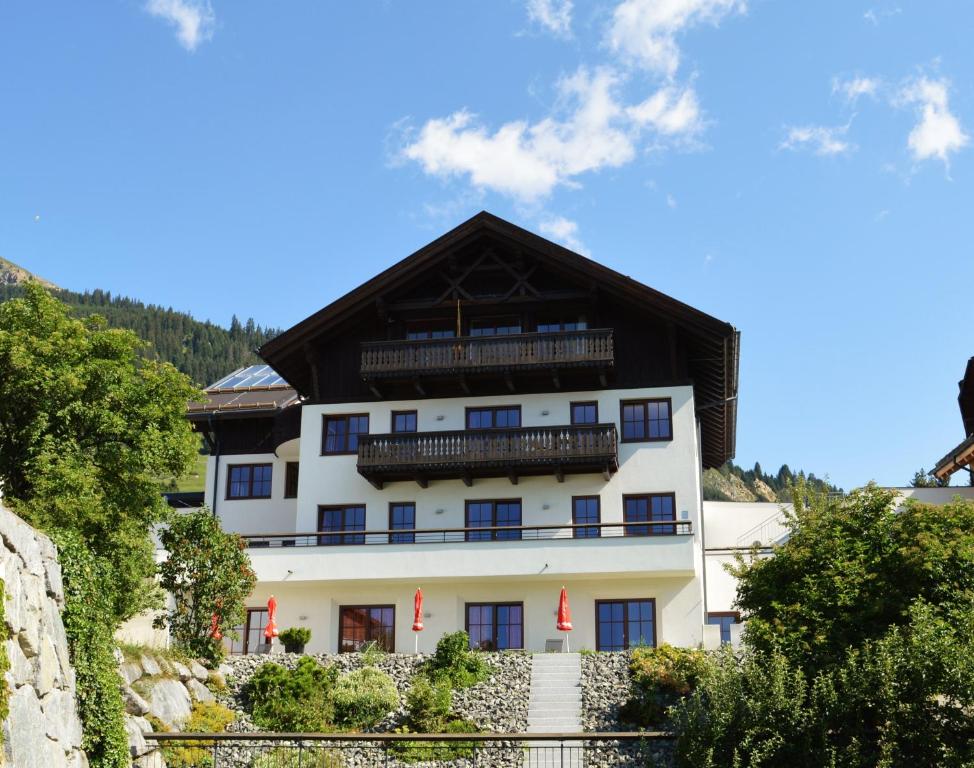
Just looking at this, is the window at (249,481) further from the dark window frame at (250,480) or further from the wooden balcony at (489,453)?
the wooden balcony at (489,453)

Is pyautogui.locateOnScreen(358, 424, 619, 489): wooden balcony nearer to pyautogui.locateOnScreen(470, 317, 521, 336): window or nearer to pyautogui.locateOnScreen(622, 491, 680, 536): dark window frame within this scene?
pyautogui.locateOnScreen(622, 491, 680, 536): dark window frame

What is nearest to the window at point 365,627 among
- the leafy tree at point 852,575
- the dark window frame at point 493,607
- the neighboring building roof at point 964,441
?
the dark window frame at point 493,607

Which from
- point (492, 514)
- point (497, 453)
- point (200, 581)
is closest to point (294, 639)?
point (200, 581)

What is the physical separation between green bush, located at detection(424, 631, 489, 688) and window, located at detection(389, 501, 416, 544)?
25.5 feet

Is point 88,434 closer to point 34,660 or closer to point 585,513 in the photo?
Answer: point 34,660

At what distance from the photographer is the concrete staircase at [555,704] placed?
22703 mm

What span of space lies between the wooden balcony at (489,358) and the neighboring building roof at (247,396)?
5732 millimetres

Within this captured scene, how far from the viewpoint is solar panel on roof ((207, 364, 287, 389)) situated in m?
45.6

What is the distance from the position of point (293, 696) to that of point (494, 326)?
14819 mm

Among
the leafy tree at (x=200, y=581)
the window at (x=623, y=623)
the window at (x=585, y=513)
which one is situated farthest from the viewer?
the window at (x=585, y=513)

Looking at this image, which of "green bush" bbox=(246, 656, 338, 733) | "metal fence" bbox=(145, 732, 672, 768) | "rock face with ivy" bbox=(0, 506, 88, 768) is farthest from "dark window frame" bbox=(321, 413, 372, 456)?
"rock face with ivy" bbox=(0, 506, 88, 768)

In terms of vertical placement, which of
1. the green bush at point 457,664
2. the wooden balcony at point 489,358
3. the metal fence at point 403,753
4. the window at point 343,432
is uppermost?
the wooden balcony at point 489,358

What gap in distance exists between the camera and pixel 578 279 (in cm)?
3588

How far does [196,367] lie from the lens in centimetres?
15112
